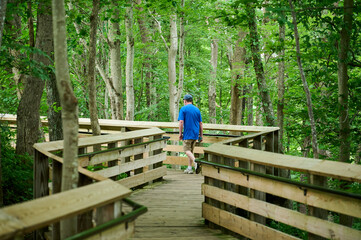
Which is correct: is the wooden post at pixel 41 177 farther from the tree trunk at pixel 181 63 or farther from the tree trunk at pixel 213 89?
the tree trunk at pixel 213 89

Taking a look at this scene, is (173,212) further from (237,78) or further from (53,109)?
(237,78)

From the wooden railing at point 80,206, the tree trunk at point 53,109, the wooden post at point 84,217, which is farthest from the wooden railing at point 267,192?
the tree trunk at point 53,109

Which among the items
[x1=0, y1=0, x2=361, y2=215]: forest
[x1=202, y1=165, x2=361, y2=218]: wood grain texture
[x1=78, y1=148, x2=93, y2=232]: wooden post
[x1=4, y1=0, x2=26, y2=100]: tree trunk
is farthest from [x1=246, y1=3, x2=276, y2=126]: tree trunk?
[x1=78, y1=148, x2=93, y2=232]: wooden post

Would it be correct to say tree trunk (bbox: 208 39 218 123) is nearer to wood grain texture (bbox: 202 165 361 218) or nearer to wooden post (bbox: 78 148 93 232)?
wood grain texture (bbox: 202 165 361 218)

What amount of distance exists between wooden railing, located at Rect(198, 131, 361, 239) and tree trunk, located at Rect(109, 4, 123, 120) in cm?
654

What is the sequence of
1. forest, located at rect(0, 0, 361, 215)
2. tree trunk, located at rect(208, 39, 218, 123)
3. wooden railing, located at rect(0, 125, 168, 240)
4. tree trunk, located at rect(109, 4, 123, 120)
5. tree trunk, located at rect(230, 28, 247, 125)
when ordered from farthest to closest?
1. tree trunk, located at rect(208, 39, 218, 123)
2. tree trunk, located at rect(230, 28, 247, 125)
3. tree trunk, located at rect(109, 4, 123, 120)
4. forest, located at rect(0, 0, 361, 215)
5. wooden railing, located at rect(0, 125, 168, 240)

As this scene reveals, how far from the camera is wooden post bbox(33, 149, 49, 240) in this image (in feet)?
15.7

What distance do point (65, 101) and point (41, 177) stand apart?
2.18 metres

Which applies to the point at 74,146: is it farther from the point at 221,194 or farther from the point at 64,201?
the point at 221,194

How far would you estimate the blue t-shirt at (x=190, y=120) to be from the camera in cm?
852

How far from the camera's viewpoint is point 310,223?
3752mm

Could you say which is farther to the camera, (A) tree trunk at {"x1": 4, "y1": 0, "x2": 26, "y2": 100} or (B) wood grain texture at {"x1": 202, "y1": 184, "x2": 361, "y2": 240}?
(A) tree trunk at {"x1": 4, "y1": 0, "x2": 26, "y2": 100}

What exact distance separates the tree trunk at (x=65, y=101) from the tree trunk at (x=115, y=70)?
7.94 m

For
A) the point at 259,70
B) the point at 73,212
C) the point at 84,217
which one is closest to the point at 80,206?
the point at 73,212
